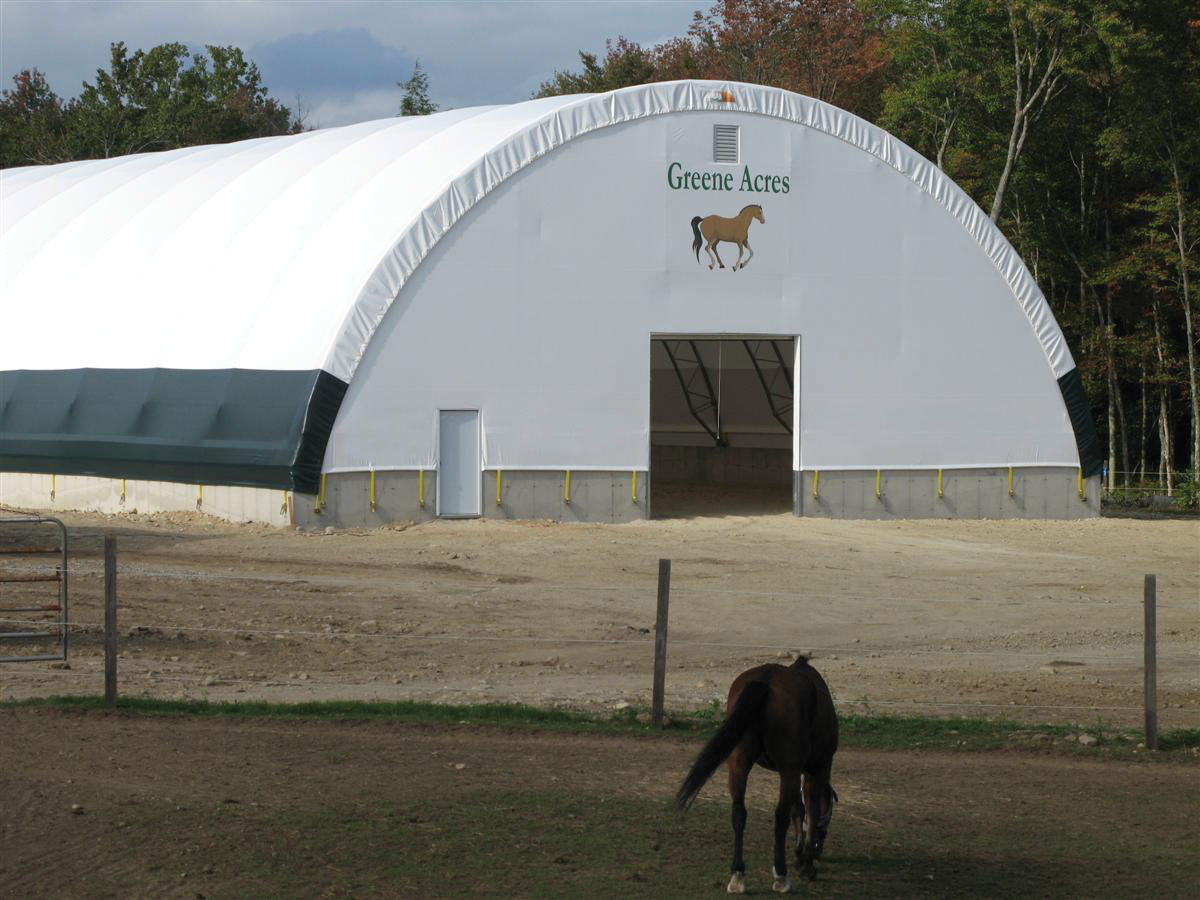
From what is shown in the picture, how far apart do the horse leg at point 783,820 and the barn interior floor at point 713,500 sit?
75.0 feet

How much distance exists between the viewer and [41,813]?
30.7ft

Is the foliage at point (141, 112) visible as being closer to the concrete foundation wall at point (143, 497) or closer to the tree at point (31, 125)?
the tree at point (31, 125)

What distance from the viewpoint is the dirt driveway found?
14781mm

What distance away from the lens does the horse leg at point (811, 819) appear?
855cm

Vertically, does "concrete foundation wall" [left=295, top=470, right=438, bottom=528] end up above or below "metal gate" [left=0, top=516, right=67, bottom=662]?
above

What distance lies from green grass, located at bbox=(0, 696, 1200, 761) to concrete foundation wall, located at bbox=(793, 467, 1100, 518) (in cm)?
1812

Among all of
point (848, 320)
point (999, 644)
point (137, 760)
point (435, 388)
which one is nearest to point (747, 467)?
point (848, 320)

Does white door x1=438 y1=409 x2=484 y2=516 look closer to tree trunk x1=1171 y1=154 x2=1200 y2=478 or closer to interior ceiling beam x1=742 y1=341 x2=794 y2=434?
Result: interior ceiling beam x1=742 y1=341 x2=794 y2=434

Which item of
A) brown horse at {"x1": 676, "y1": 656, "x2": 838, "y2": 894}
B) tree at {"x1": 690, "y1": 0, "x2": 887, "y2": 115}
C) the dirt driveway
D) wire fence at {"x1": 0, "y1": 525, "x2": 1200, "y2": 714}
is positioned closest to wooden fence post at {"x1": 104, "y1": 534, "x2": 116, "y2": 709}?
the dirt driveway

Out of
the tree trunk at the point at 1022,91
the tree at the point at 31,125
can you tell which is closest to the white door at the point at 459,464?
the tree trunk at the point at 1022,91

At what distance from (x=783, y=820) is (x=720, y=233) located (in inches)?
926

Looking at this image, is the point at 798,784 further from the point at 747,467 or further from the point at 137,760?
the point at 747,467

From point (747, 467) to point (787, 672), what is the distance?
3387cm

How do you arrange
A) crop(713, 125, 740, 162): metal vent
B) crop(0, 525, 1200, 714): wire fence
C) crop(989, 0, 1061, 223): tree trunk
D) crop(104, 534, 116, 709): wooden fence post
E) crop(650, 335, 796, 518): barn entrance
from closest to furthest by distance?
crop(104, 534, 116, 709): wooden fence post
crop(0, 525, 1200, 714): wire fence
crop(713, 125, 740, 162): metal vent
crop(650, 335, 796, 518): barn entrance
crop(989, 0, 1061, 223): tree trunk
